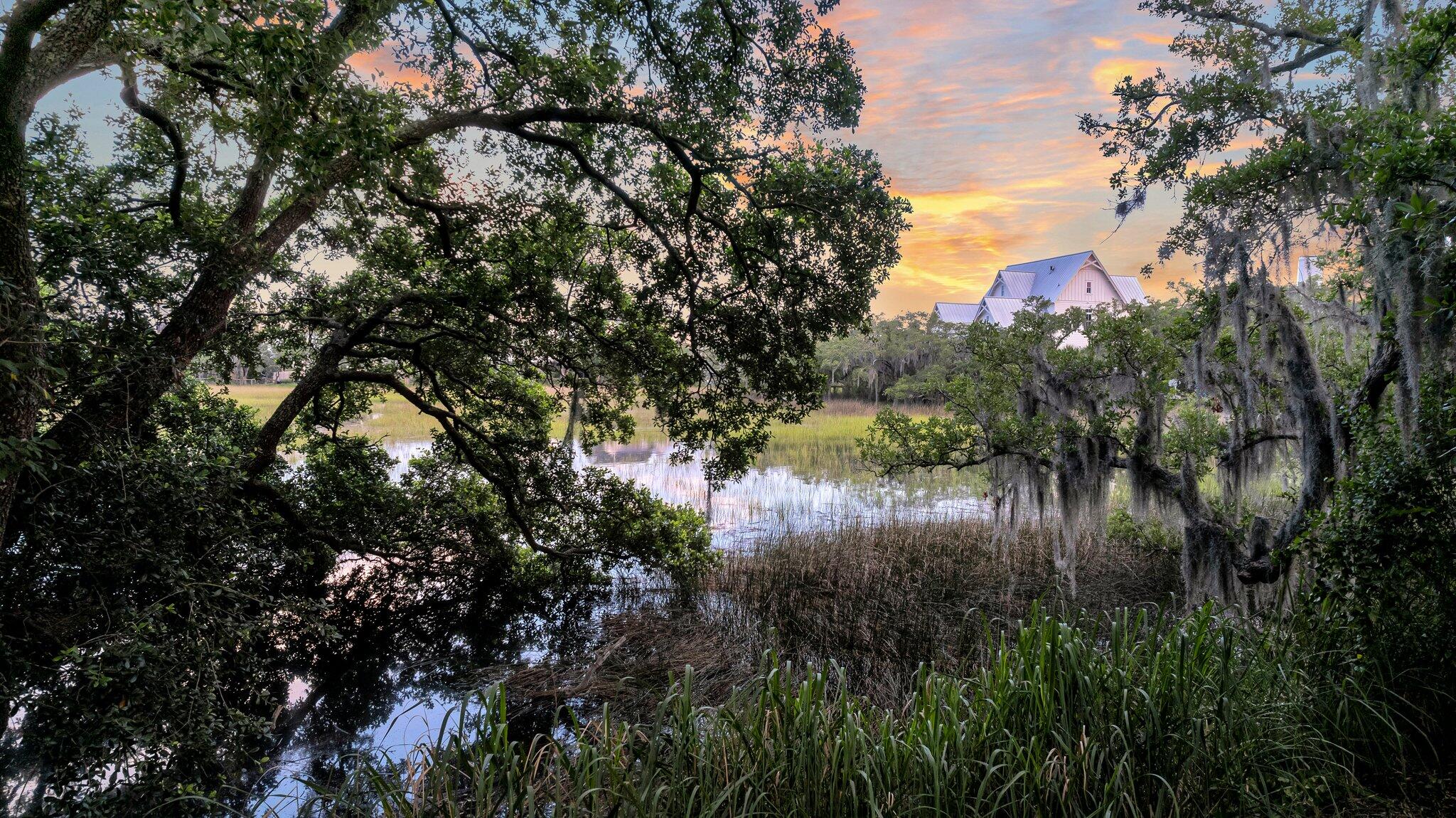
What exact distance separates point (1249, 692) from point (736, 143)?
16.5 feet

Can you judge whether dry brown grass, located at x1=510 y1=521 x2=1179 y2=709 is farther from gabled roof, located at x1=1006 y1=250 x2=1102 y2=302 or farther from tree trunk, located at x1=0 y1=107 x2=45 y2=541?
gabled roof, located at x1=1006 y1=250 x2=1102 y2=302

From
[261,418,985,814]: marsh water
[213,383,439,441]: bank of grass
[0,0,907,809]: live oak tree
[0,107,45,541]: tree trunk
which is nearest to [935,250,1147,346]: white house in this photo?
[261,418,985,814]: marsh water

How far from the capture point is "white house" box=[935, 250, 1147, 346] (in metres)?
29.1

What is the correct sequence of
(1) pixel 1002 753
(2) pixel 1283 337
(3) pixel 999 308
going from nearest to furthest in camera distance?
(1) pixel 1002 753
(2) pixel 1283 337
(3) pixel 999 308

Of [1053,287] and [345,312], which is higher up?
[1053,287]

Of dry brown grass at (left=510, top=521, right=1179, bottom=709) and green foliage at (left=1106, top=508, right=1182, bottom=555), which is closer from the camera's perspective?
dry brown grass at (left=510, top=521, right=1179, bottom=709)

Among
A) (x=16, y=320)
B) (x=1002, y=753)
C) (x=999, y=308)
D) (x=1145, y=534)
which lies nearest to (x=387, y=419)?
(x=16, y=320)

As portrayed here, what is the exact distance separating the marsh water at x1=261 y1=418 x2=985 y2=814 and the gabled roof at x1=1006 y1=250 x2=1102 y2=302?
1710 centimetres

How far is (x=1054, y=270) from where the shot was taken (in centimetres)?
3058

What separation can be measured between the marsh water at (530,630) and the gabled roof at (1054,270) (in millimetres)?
17101

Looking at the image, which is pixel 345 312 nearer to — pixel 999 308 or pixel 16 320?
pixel 16 320

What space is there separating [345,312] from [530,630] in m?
4.16

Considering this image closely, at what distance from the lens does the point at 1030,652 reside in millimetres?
3312

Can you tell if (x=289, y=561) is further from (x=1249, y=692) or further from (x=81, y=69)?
(x=1249, y=692)
